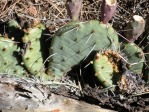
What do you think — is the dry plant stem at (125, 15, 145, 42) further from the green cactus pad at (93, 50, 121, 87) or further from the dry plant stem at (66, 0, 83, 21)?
the dry plant stem at (66, 0, 83, 21)

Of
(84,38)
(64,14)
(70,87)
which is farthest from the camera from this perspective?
(64,14)

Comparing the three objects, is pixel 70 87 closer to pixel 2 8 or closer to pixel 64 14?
pixel 64 14

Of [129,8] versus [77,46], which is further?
[129,8]

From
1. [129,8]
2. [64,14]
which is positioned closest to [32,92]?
[64,14]

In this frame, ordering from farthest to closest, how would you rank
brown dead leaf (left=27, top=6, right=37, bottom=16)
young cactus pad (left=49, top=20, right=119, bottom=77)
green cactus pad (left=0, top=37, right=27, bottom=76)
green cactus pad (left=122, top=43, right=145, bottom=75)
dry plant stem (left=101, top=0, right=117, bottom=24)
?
brown dead leaf (left=27, top=6, right=37, bottom=16) < green cactus pad (left=0, top=37, right=27, bottom=76) < green cactus pad (left=122, top=43, right=145, bottom=75) < young cactus pad (left=49, top=20, right=119, bottom=77) < dry plant stem (left=101, top=0, right=117, bottom=24)

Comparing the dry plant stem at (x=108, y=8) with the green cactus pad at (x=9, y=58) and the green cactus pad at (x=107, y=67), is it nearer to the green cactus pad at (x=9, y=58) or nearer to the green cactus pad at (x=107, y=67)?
the green cactus pad at (x=107, y=67)

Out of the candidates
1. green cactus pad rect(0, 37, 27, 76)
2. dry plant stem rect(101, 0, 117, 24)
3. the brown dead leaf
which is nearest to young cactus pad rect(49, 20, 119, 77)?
dry plant stem rect(101, 0, 117, 24)
